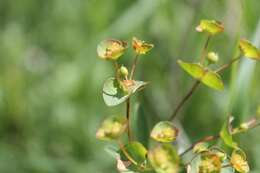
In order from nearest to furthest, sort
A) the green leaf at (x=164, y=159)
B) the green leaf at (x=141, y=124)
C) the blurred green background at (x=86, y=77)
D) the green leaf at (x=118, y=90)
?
the green leaf at (x=164, y=159) < the green leaf at (x=118, y=90) < the green leaf at (x=141, y=124) < the blurred green background at (x=86, y=77)

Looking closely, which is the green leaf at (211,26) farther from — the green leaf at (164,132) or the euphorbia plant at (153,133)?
the green leaf at (164,132)

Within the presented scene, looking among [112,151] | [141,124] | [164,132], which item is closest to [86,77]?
[141,124]

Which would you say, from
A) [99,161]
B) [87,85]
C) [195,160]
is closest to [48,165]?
[99,161]

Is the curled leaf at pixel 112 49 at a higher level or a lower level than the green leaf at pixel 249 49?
higher

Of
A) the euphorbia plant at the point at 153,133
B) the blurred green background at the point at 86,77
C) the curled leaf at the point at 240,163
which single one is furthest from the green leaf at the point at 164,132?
→ the blurred green background at the point at 86,77

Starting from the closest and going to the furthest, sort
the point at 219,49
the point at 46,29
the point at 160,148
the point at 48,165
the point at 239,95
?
1. the point at 160,148
2. the point at 239,95
3. the point at 48,165
4. the point at 219,49
5. the point at 46,29

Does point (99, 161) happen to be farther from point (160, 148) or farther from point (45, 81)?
point (160, 148)
